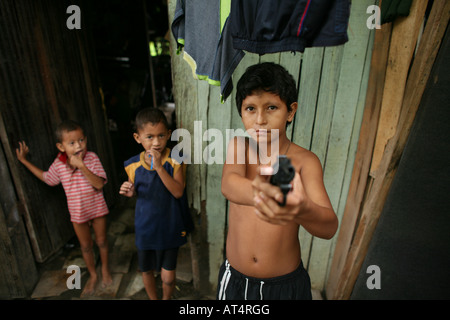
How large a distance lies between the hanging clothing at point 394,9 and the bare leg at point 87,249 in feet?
10.3

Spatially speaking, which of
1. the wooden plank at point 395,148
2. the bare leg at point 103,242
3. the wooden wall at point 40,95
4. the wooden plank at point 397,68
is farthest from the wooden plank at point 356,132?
the wooden wall at point 40,95

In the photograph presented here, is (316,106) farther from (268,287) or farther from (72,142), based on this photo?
(72,142)

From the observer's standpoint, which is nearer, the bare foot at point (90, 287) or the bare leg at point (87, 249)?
the bare leg at point (87, 249)

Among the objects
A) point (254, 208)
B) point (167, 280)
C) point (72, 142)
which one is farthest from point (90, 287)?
point (254, 208)

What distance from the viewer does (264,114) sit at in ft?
4.55

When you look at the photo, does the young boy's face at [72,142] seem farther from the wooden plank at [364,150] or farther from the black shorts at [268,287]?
the wooden plank at [364,150]

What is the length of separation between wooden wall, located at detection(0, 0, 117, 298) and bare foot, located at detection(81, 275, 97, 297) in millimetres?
614

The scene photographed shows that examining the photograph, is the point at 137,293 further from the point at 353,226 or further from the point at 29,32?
the point at 29,32

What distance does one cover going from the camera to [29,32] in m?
2.58

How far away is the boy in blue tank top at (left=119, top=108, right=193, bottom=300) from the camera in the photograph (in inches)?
80.7

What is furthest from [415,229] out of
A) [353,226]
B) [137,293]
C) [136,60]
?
[136,60]

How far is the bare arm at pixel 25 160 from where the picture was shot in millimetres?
2486

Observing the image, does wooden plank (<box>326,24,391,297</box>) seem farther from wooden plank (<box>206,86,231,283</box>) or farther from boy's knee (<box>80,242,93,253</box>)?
boy's knee (<box>80,242,93,253</box>)

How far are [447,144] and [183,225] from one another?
210cm
